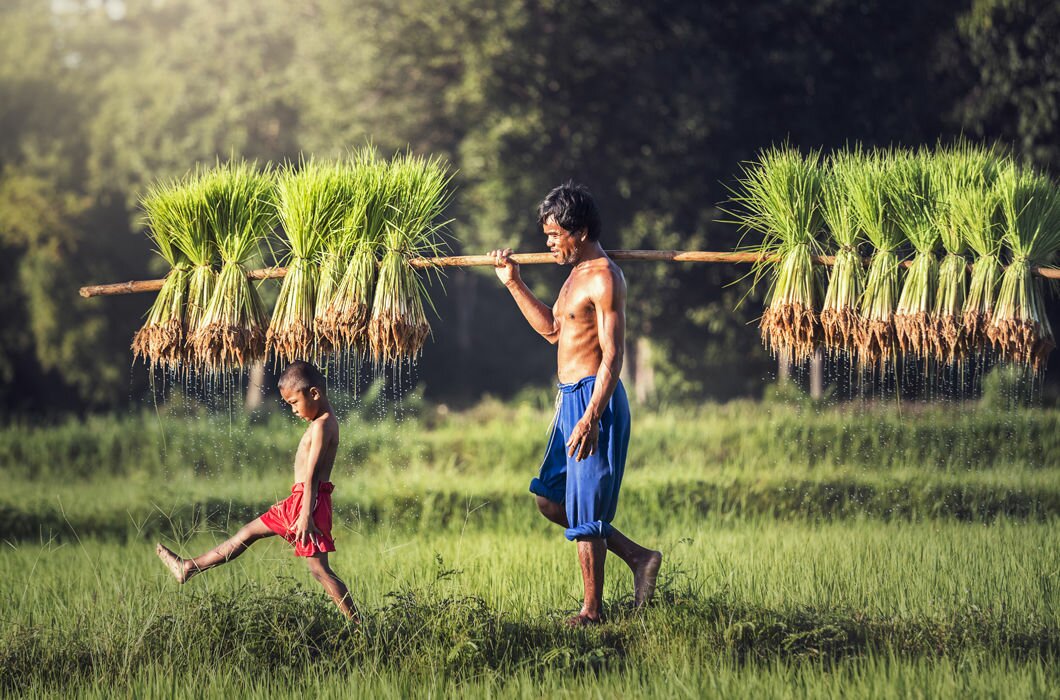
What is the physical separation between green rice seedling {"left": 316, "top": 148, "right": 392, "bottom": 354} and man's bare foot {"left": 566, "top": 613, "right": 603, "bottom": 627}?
1798mm

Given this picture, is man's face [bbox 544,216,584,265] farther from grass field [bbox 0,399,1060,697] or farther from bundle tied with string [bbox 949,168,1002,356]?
bundle tied with string [bbox 949,168,1002,356]

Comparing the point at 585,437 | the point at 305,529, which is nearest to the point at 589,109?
the point at 585,437

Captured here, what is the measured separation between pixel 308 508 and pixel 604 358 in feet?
5.37

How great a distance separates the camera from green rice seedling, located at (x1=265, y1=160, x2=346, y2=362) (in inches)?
261

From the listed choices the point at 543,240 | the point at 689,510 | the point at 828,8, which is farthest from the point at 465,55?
the point at 689,510

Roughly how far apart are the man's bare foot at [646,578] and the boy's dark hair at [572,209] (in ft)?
5.42

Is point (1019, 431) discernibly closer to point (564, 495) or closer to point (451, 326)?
point (564, 495)

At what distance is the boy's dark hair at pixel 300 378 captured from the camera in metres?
6.23

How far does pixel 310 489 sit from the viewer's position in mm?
6117

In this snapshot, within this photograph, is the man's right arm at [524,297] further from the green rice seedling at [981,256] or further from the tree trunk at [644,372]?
the tree trunk at [644,372]

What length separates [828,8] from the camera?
19.6 meters

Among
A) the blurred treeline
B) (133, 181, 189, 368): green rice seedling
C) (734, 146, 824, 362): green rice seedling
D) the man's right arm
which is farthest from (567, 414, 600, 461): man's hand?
Answer: the blurred treeline

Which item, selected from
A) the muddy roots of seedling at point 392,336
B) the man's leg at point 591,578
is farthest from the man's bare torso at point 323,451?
the man's leg at point 591,578

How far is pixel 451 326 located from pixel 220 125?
38.4 ft
